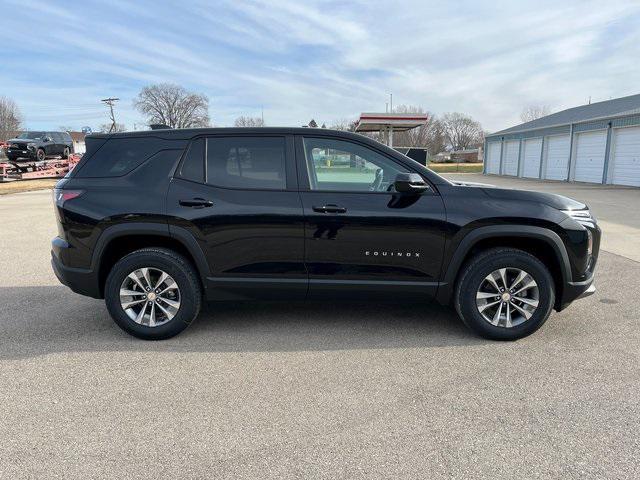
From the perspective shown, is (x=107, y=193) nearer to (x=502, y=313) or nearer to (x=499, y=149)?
(x=502, y=313)

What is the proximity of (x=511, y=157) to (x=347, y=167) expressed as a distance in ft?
114

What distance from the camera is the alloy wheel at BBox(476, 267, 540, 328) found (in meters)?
3.83

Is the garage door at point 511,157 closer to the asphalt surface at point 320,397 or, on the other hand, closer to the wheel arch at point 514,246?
the asphalt surface at point 320,397

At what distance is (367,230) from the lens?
3777mm

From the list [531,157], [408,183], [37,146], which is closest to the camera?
[408,183]

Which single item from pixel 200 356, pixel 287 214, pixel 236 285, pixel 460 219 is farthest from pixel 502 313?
pixel 200 356

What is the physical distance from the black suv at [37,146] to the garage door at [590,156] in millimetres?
30880

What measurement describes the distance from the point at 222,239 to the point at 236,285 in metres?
0.43

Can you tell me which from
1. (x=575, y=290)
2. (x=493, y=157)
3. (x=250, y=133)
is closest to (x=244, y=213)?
(x=250, y=133)

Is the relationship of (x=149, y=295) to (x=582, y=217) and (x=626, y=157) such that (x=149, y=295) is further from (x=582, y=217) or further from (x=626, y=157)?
(x=626, y=157)

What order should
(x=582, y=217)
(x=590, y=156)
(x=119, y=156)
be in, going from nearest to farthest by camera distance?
(x=582, y=217) → (x=119, y=156) → (x=590, y=156)

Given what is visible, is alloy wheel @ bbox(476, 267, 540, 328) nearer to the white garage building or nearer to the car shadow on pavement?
the car shadow on pavement

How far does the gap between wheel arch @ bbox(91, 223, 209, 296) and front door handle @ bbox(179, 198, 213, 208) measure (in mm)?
217

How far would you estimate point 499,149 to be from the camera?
37219 millimetres
